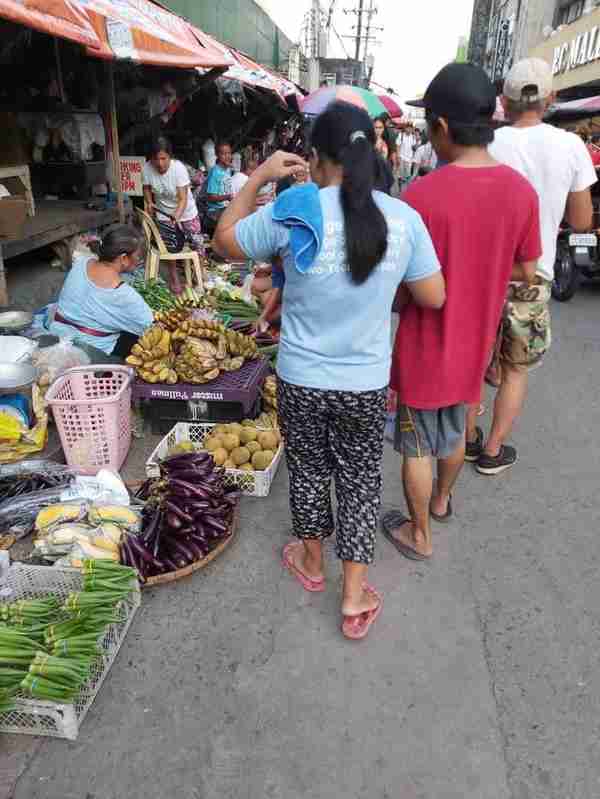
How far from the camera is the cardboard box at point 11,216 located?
182 inches

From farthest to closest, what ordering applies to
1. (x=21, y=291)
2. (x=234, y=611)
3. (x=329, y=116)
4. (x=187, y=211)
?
(x=187, y=211), (x=21, y=291), (x=234, y=611), (x=329, y=116)

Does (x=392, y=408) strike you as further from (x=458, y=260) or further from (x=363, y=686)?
(x=363, y=686)

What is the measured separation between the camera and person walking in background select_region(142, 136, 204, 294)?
7.42 meters

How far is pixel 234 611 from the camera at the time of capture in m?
2.64

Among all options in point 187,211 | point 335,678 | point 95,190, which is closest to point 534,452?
point 335,678

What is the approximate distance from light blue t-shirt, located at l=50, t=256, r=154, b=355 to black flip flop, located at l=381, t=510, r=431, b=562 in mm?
2132

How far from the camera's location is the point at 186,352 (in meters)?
3.88

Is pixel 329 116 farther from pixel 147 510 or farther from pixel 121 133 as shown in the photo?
pixel 121 133

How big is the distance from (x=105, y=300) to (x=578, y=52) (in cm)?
2478

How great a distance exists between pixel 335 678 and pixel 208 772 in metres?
0.58

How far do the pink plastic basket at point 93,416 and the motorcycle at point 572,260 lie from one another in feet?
18.0

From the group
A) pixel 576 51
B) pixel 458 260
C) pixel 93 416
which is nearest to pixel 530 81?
pixel 458 260

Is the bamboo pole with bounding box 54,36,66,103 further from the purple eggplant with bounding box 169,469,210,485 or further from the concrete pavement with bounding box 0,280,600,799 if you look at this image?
the concrete pavement with bounding box 0,280,600,799

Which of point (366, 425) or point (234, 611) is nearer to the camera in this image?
point (366, 425)
